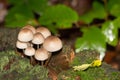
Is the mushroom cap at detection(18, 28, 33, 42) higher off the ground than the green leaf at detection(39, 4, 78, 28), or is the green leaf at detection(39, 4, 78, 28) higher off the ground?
the mushroom cap at detection(18, 28, 33, 42)

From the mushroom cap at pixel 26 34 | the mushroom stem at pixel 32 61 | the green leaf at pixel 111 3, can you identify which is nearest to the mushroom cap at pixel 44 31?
the mushroom cap at pixel 26 34

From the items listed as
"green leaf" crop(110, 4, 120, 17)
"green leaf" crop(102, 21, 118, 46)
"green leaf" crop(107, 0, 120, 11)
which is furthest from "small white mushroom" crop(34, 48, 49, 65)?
"green leaf" crop(107, 0, 120, 11)

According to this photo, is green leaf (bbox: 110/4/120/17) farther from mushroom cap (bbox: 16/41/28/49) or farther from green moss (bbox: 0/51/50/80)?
green moss (bbox: 0/51/50/80)

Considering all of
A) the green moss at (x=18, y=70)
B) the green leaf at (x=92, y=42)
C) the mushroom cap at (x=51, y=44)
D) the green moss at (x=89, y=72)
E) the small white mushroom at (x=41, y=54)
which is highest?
the mushroom cap at (x=51, y=44)

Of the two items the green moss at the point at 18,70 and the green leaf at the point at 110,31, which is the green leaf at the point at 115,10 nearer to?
the green leaf at the point at 110,31

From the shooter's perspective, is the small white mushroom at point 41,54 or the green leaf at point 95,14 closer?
the small white mushroom at point 41,54

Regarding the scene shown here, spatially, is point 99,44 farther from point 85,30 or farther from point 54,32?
point 54,32

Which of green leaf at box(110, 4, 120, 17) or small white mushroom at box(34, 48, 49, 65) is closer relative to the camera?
small white mushroom at box(34, 48, 49, 65)
